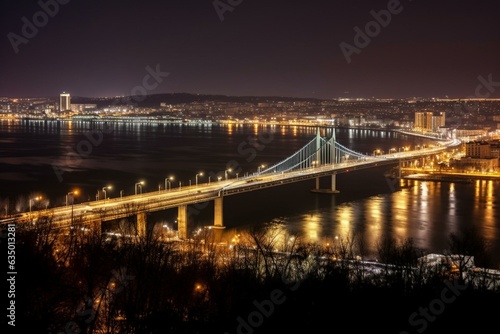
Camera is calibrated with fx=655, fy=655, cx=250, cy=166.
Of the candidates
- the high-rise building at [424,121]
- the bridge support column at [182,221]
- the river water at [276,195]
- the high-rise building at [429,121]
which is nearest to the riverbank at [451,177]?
the river water at [276,195]

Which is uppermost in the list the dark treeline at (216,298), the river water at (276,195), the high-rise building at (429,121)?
the high-rise building at (429,121)

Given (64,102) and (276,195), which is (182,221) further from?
(64,102)

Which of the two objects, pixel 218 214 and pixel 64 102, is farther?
pixel 64 102

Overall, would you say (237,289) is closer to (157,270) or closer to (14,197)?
(157,270)

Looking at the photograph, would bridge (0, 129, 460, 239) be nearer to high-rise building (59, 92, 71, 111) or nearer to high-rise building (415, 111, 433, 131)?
high-rise building (415, 111, 433, 131)

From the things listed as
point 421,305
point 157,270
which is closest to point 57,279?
point 157,270

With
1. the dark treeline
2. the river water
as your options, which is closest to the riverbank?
the river water

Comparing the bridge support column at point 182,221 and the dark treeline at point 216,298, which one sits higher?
the dark treeline at point 216,298

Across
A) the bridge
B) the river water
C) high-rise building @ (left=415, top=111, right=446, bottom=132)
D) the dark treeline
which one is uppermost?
high-rise building @ (left=415, top=111, right=446, bottom=132)

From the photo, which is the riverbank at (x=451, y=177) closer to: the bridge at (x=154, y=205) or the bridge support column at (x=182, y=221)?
the bridge at (x=154, y=205)

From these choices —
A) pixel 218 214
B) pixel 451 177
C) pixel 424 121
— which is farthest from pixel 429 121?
pixel 218 214

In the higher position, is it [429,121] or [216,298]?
[429,121]
